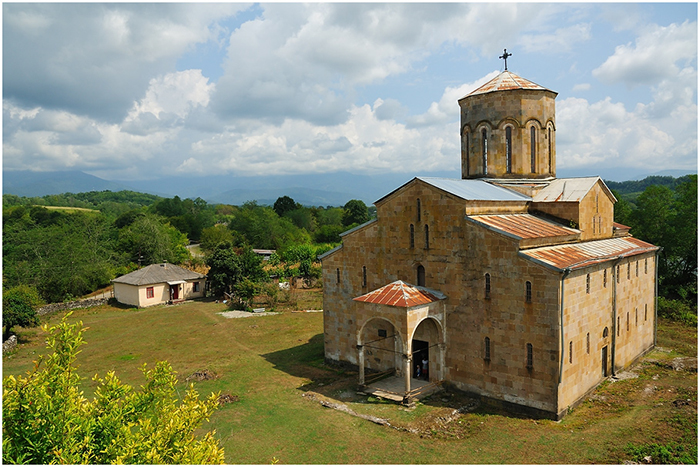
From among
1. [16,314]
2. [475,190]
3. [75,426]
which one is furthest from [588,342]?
[16,314]

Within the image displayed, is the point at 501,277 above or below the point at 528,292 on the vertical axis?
above

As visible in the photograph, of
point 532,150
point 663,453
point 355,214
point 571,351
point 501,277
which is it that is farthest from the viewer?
point 355,214

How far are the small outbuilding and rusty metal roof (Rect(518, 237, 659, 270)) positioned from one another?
1177 inches

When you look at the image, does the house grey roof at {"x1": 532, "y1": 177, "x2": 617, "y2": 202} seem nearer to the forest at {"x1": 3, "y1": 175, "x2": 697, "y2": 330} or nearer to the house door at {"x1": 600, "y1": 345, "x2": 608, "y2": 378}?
the house door at {"x1": 600, "y1": 345, "x2": 608, "y2": 378}

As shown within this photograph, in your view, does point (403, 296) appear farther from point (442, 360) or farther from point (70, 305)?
point (70, 305)

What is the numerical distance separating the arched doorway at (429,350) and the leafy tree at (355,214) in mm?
71749

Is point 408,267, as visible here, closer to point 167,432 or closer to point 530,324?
point 530,324

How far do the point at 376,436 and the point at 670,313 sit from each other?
2286 centimetres

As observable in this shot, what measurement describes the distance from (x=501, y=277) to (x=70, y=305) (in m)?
33.7

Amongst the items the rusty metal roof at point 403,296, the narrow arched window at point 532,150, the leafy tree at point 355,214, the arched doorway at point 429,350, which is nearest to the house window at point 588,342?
the arched doorway at point 429,350

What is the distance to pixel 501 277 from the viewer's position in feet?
49.1

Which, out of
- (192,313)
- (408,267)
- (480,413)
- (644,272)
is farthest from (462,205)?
(192,313)

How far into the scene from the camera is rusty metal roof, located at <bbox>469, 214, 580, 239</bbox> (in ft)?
51.2

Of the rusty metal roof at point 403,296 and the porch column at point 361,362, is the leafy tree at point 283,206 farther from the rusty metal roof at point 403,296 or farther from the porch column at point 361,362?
the rusty metal roof at point 403,296
